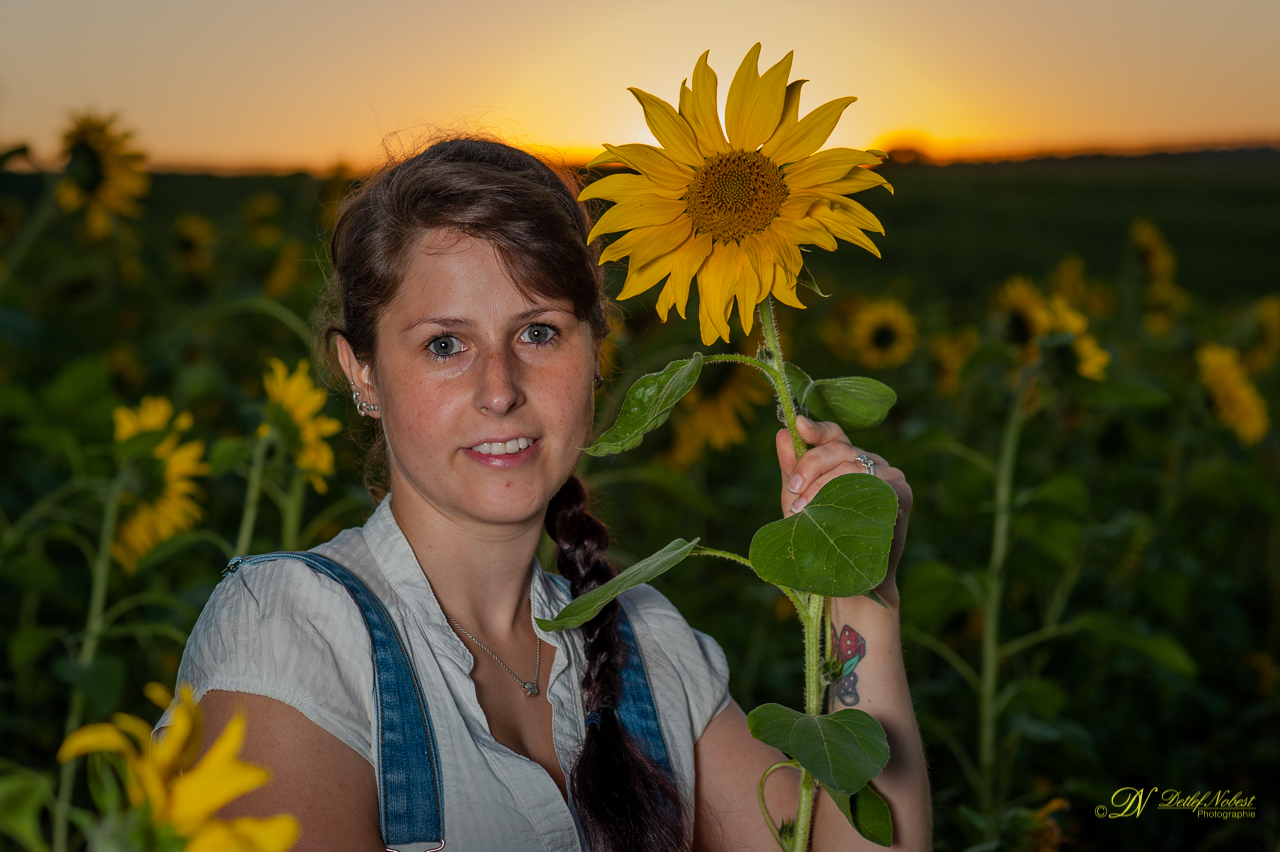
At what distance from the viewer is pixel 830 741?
2.27 ft

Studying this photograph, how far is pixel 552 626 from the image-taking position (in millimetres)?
731

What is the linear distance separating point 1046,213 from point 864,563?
11.8 metres

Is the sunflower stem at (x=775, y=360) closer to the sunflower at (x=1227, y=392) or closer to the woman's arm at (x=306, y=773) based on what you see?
the woman's arm at (x=306, y=773)

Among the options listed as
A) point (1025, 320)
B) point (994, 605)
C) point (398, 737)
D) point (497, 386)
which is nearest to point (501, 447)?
point (497, 386)

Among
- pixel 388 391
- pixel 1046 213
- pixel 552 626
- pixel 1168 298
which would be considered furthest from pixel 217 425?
pixel 1046 213

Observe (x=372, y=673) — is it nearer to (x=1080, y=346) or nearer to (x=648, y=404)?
(x=648, y=404)

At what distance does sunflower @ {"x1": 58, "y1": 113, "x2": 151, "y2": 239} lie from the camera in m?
2.63

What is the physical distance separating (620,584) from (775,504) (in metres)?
2.30

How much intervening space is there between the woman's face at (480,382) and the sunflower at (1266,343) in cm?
358

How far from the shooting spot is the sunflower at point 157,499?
1.78 meters

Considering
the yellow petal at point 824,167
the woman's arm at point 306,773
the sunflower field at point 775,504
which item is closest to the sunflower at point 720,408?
the sunflower field at point 775,504

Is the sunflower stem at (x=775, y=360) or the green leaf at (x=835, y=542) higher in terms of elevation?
the sunflower stem at (x=775, y=360)

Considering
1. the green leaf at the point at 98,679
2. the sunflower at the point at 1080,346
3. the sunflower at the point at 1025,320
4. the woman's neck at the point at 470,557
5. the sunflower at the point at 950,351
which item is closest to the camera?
the woman's neck at the point at 470,557

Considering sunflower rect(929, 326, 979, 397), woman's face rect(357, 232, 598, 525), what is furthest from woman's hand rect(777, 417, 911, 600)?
sunflower rect(929, 326, 979, 397)
